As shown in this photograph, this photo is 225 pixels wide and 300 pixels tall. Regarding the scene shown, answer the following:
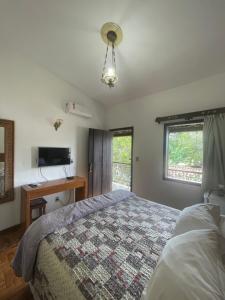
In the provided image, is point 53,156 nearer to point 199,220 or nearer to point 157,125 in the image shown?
point 157,125

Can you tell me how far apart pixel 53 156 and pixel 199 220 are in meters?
2.67

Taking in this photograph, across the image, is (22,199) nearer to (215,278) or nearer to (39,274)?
(39,274)

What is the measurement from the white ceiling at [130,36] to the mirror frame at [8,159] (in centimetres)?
127

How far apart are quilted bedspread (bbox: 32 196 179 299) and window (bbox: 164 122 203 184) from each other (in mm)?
1184

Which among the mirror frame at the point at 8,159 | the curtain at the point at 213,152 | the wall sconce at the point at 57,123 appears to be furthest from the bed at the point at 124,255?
the wall sconce at the point at 57,123

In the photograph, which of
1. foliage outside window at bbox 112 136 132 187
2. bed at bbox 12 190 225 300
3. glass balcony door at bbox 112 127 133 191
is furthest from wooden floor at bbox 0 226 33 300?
foliage outside window at bbox 112 136 132 187

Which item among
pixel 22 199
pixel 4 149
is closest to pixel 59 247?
pixel 22 199

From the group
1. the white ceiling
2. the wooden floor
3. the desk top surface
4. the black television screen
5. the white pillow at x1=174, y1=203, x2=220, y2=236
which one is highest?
the white ceiling

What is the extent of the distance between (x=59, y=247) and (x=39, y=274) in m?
0.25

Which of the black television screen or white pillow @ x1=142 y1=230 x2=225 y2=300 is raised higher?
the black television screen

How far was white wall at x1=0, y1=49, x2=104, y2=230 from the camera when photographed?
2479 millimetres

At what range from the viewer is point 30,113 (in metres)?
2.73

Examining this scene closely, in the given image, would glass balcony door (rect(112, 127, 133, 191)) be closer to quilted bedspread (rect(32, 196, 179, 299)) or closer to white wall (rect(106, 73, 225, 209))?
white wall (rect(106, 73, 225, 209))

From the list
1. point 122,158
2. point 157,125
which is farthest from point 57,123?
point 157,125
